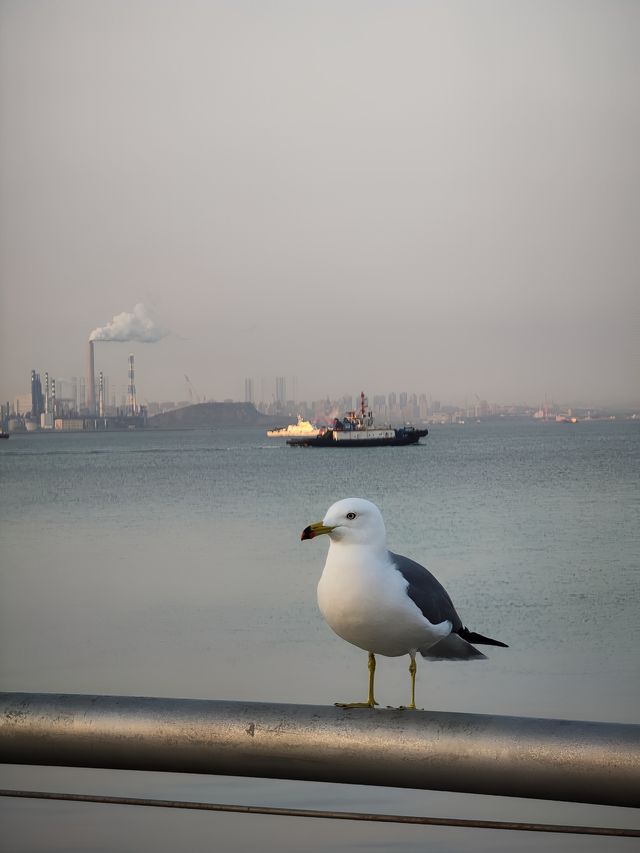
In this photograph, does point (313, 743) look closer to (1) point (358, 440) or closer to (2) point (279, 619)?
(2) point (279, 619)

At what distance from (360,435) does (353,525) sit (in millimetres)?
59887

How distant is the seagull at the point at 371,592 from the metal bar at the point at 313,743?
1.91ft

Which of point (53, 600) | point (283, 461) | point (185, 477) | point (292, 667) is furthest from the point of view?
point (283, 461)

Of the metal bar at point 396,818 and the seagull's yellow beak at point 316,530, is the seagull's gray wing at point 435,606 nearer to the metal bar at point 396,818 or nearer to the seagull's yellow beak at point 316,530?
the seagull's yellow beak at point 316,530

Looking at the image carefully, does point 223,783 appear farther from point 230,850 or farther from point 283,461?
point 283,461

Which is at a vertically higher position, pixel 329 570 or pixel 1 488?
pixel 329 570

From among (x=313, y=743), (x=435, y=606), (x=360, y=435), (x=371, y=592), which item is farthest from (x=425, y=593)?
(x=360, y=435)

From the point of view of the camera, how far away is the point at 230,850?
4059 millimetres

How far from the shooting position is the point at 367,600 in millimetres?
1772

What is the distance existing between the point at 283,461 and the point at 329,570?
5266 centimetres

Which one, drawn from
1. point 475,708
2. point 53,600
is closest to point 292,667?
point 475,708

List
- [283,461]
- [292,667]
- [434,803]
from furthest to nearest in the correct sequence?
[283,461]
[292,667]
[434,803]

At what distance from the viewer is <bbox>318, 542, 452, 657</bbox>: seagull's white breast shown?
1771 millimetres

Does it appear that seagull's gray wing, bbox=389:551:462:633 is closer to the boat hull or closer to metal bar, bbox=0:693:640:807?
metal bar, bbox=0:693:640:807
